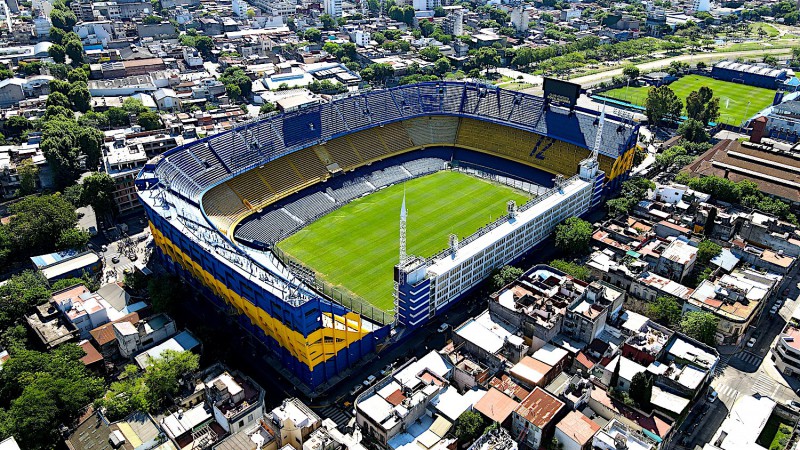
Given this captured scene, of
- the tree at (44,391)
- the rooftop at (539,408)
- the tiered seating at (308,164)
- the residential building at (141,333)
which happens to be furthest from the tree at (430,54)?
the tree at (44,391)

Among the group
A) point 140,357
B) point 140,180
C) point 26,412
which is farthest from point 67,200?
point 26,412

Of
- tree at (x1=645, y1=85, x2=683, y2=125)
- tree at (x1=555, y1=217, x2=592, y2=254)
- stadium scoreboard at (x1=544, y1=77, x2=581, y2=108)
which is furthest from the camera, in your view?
tree at (x1=645, y1=85, x2=683, y2=125)

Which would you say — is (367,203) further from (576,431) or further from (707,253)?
(576,431)

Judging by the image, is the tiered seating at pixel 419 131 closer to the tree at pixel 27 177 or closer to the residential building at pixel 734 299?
the residential building at pixel 734 299

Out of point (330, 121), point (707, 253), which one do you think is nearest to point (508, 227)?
point (707, 253)

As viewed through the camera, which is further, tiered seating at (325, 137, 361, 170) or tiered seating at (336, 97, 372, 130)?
tiered seating at (336, 97, 372, 130)

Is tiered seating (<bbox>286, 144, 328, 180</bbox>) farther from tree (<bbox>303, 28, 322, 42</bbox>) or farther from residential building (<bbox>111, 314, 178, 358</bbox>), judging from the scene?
tree (<bbox>303, 28, 322, 42</bbox>)

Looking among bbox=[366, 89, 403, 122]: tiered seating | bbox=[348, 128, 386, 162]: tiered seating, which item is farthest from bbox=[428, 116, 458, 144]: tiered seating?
bbox=[348, 128, 386, 162]: tiered seating
